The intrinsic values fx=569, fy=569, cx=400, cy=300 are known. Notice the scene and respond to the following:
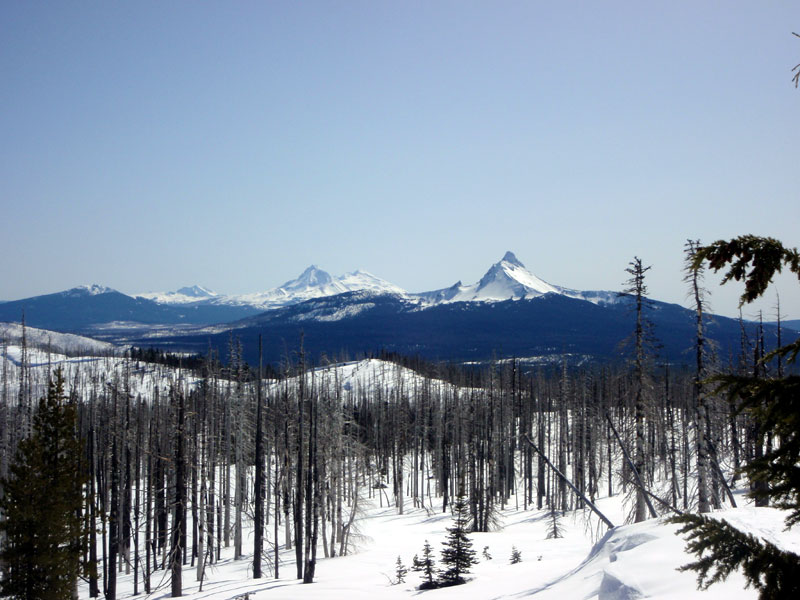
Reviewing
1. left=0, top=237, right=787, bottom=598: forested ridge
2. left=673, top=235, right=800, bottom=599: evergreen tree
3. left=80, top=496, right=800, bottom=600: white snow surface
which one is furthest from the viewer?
left=0, top=237, right=787, bottom=598: forested ridge

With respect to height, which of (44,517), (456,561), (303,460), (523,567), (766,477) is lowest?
(523,567)

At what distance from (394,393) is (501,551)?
6485 centimetres

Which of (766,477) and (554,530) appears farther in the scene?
(554,530)

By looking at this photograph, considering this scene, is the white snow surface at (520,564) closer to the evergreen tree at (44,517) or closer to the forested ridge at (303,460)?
the forested ridge at (303,460)

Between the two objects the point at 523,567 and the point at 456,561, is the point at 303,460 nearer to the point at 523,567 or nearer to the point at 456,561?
the point at 456,561

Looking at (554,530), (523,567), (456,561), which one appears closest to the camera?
(456,561)

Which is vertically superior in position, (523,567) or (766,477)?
(766,477)

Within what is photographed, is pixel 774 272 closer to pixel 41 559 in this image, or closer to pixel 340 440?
pixel 41 559

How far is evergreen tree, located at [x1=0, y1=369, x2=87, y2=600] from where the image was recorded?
65.8ft

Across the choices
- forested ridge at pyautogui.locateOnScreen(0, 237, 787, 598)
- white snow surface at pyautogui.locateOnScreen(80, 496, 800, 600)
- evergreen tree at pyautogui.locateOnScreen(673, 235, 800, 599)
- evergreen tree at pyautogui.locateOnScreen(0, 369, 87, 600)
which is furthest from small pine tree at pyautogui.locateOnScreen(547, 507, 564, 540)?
evergreen tree at pyautogui.locateOnScreen(673, 235, 800, 599)

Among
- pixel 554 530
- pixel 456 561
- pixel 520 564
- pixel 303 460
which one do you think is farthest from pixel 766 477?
pixel 554 530

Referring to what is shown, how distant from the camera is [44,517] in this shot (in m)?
20.4

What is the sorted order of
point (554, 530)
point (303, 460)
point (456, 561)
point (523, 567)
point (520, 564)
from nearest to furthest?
point (456, 561)
point (523, 567)
point (520, 564)
point (303, 460)
point (554, 530)

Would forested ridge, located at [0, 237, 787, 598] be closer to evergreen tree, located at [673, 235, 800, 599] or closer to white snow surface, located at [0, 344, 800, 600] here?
evergreen tree, located at [673, 235, 800, 599]
